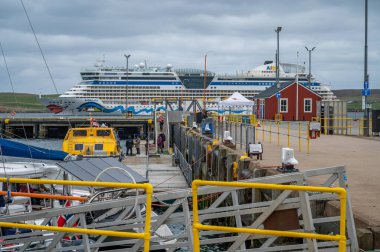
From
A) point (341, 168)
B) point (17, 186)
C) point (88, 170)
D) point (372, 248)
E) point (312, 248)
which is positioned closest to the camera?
point (312, 248)

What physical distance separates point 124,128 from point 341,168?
6534 cm

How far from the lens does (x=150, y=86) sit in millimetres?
114312

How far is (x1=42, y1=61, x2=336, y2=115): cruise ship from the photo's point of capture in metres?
108

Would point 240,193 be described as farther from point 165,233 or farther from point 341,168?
point 341,168

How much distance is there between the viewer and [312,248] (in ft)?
22.5

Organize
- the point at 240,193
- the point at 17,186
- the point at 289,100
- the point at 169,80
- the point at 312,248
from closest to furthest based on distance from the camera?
the point at 312,248 < the point at 17,186 < the point at 240,193 < the point at 289,100 < the point at 169,80

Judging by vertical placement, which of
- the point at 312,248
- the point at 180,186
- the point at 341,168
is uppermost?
the point at 341,168

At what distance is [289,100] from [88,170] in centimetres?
4408

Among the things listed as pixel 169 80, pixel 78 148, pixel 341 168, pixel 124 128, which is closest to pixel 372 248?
pixel 341 168

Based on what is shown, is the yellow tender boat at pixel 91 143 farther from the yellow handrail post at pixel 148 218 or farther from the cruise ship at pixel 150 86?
the cruise ship at pixel 150 86

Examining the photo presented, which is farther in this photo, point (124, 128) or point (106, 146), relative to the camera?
point (124, 128)

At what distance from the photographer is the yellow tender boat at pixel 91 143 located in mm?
30406

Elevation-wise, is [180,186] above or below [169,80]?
below

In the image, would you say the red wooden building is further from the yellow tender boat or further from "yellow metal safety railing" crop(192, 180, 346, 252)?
"yellow metal safety railing" crop(192, 180, 346, 252)
